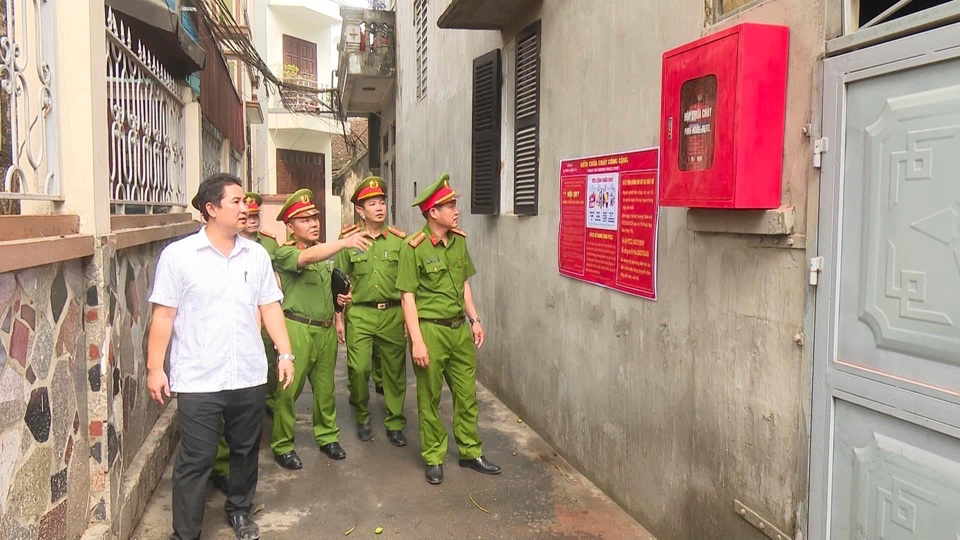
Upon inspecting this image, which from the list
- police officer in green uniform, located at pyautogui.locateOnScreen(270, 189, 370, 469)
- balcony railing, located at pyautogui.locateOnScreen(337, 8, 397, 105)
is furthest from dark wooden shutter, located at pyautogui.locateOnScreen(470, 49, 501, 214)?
balcony railing, located at pyautogui.locateOnScreen(337, 8, 397, 105)

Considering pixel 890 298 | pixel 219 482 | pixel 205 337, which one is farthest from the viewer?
pixel 219 482

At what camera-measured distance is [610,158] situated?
3.93 metres

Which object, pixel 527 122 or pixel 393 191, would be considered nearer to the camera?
pixel 527 122

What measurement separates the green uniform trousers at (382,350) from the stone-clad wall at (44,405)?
2212mm

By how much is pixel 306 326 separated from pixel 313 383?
18.4 inches

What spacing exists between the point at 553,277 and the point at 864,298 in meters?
2.76

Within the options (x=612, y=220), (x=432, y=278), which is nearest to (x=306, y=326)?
(x=432, y=278)

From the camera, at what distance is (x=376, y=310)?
518 cm

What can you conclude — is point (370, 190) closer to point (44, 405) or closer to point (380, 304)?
point (380, 304)

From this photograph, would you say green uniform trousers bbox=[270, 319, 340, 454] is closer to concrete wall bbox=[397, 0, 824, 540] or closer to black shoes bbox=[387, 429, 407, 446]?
black shoes bbox=[387, 429, 407, 446]

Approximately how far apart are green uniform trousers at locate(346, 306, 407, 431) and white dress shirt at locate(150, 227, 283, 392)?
181cm

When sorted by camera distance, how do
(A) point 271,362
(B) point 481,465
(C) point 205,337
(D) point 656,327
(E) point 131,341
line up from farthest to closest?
(A) point 271,362, (B) point 481,465, (E) point 131,341, (D) point 656,327, (C) point 205,337

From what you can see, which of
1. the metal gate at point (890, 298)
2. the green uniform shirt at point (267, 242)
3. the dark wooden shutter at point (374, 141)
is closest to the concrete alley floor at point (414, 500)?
the green uniform shirt at point (267, 242)

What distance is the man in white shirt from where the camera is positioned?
3.16 metres
